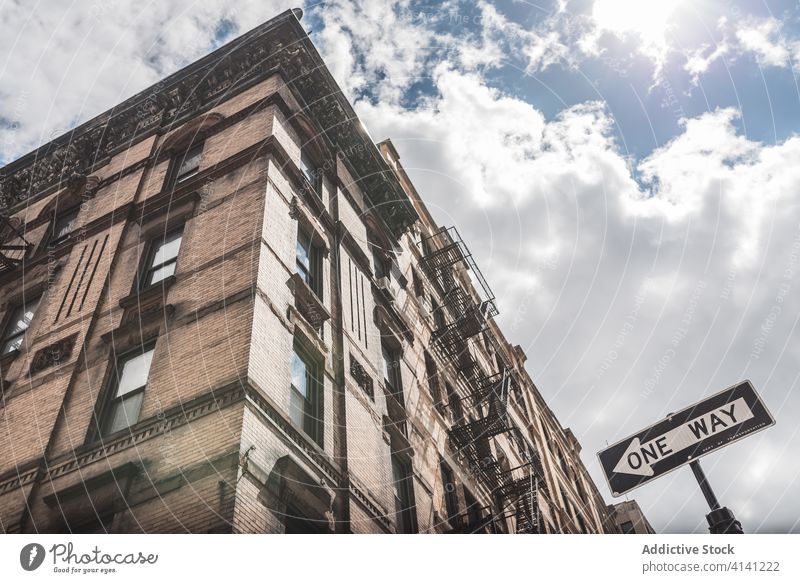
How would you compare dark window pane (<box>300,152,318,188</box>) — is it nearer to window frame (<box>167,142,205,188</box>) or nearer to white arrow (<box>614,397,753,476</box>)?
window frame (<box>167,142,205,188</box>)


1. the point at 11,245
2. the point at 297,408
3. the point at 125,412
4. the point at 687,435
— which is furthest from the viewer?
the point at 11,245

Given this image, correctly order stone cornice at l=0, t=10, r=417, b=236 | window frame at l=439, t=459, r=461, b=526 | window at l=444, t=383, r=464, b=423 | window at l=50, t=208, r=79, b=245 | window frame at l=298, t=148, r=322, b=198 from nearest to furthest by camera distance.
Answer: window frame at l=439, t=459, r=461, b=526
window frame at l=298, t=148, r=322, b=198
window at l=50, t=208, r=79, b=245
stone cornice at l=0, t=10, r=417, b=236
window at l=444, t=383, r=464, b=423

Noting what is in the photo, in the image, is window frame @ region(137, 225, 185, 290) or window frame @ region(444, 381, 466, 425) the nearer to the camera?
window frame @ region(137, 225, 185, 290)

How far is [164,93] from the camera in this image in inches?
798

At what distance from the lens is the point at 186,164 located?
58.4 feet

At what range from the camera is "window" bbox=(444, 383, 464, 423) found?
2114cm

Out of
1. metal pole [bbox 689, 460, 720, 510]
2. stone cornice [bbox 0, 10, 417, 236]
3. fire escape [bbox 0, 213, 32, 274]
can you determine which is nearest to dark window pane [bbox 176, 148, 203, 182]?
stone cornice [bbox 0, 10, 417, 236]

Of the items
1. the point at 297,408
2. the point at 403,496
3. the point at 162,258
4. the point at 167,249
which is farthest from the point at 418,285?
the point at 297,408

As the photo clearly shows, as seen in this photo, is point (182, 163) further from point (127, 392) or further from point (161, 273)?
point (127, 392)

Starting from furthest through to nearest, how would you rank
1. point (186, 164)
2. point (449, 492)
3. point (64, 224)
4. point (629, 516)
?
point (629, 516) < point (64, 224) < point (186, 164) < point (449, 492)

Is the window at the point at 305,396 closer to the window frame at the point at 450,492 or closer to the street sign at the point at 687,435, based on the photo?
the window frame at the point at 450,492

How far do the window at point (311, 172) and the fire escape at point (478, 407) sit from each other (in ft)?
24.9

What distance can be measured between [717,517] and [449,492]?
12.6 metres
